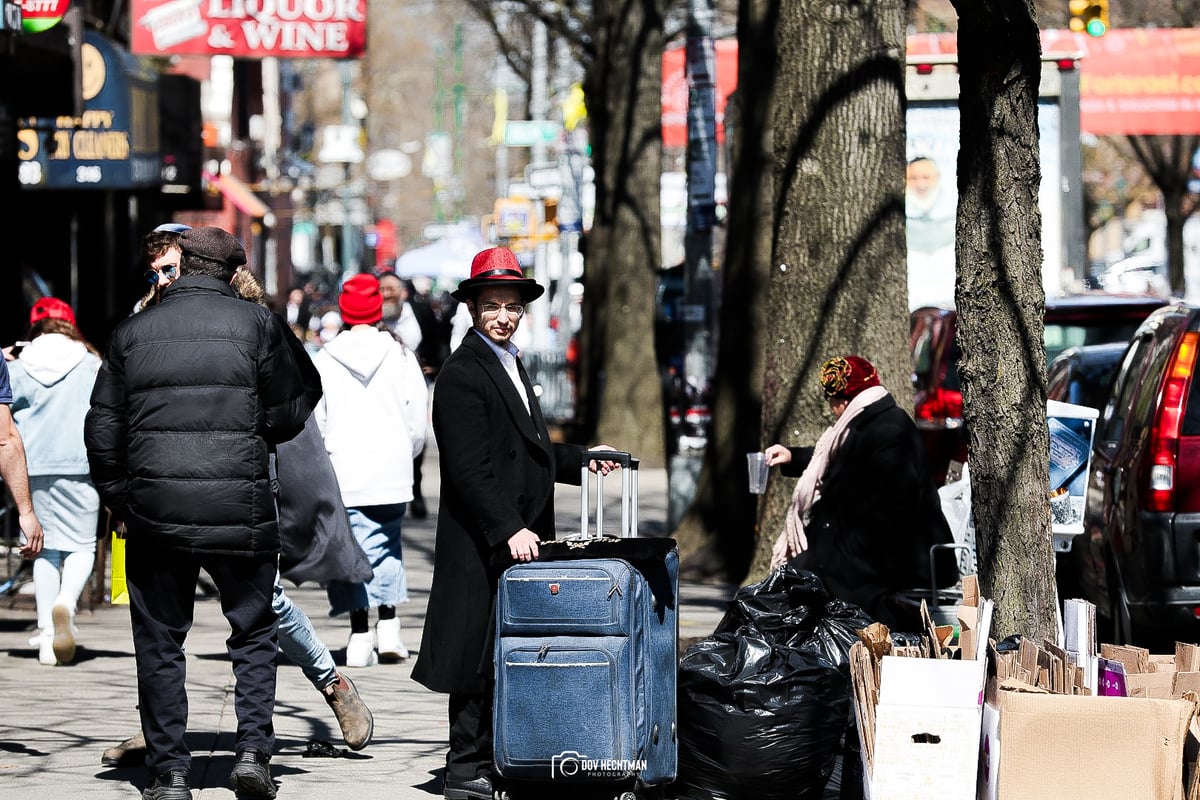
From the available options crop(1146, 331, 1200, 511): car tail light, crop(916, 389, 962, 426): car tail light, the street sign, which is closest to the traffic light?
crop(916, 389, 962, 426): car tail light

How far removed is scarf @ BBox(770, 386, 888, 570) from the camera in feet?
25.6

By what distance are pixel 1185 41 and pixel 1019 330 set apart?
25.8 metres

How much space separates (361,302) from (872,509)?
9.73ft

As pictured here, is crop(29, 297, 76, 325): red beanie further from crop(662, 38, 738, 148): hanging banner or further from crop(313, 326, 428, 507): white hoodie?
crop(662, 38, 738, 148): hanging banner

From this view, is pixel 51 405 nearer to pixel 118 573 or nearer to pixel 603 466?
pixel 118 573

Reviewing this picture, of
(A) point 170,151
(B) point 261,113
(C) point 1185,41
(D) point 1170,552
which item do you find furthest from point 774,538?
(B) point 261,113

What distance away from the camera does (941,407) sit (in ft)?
42.6

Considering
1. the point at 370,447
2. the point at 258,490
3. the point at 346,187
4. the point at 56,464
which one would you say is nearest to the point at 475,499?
the point at 258,490

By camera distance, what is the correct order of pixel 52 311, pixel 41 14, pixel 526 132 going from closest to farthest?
1. pixel 52 311
2. pixel 41 14
3. pixel 526 132

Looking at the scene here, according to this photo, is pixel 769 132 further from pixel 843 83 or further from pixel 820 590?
pixel 820 590

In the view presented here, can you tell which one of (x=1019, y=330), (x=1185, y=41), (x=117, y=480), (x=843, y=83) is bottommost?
(x=117, y=480)

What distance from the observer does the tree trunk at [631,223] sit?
20.2m

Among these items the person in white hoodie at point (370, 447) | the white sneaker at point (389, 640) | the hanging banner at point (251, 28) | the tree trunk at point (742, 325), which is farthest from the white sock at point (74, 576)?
the hanging banner at point (251, 28)

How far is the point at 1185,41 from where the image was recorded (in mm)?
30375
